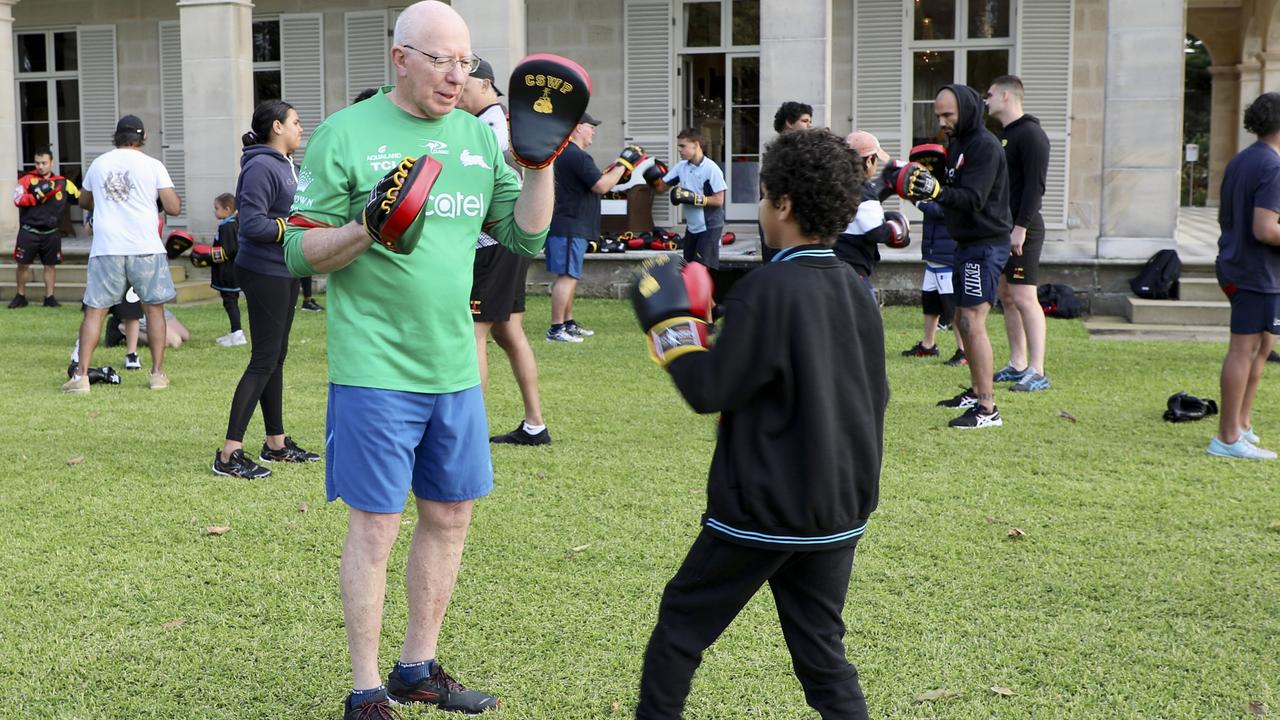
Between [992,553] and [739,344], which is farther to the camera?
[992,553]

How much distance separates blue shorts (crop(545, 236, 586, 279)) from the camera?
10.2m

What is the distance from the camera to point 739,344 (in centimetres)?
263

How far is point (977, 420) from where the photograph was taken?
23.4 feet

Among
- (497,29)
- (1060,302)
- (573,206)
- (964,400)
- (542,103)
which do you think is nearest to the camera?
(542,103)

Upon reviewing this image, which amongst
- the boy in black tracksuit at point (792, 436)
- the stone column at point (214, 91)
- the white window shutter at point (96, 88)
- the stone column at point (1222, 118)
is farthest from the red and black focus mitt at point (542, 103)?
the stone column at point (1222, 118)

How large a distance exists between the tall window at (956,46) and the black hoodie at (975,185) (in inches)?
338

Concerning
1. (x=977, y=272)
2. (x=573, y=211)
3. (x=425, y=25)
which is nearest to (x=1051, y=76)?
(x=573, y=211)

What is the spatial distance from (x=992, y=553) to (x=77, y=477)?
4.15 metres

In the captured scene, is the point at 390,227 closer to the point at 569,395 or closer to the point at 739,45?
the point at 569,395

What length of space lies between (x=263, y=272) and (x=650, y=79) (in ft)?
37.3

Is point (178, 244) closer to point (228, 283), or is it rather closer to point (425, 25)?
point (228, 283)

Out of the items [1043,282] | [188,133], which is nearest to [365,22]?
[188,133]

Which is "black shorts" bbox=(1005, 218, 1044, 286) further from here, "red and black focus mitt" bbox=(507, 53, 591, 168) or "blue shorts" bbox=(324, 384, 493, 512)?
"blue shorts" bbox=(324, 384, 493, 512)

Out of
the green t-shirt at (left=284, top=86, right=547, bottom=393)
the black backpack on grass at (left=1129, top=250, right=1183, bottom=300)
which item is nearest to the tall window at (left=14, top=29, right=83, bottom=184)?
the black backpack on grass at (left=1129, top=250, right=1183, bottom=300)
